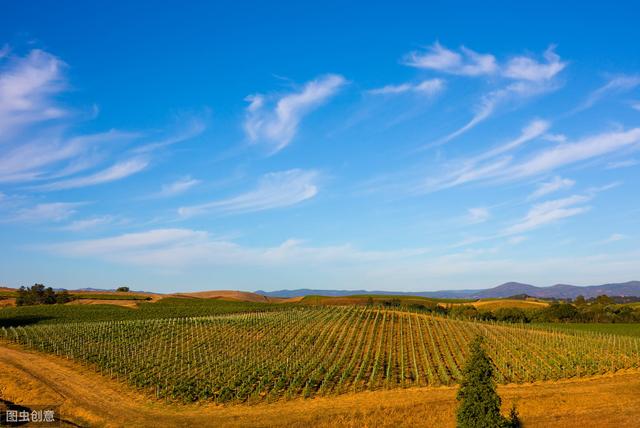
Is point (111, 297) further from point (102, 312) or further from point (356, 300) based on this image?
point (356, 300)

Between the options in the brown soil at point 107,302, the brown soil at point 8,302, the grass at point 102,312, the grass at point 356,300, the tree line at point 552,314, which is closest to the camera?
the grass at point 102,312

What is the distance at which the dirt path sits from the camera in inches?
1234

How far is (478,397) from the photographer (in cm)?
2338

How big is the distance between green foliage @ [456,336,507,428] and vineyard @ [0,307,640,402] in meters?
16.0

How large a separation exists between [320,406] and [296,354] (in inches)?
675

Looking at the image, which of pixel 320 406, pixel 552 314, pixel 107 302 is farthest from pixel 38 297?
pixel 552 314

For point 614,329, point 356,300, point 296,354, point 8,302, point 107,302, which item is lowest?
point 614,329

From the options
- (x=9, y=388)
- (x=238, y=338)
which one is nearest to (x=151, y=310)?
(x=238, y=338)

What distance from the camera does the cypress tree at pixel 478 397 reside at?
2303 centimetres

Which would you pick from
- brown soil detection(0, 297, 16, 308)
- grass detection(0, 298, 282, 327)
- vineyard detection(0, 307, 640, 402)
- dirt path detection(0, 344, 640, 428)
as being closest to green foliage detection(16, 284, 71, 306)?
brown soil detection(0, 297, 16, 308)

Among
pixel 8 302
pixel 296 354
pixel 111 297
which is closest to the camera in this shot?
pixel 296 354

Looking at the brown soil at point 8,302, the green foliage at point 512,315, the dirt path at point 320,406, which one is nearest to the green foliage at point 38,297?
the brown soil at point 8,302

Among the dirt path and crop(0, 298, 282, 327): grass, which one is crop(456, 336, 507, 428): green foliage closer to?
the dirt path

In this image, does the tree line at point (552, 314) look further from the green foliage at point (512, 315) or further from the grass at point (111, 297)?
the grass at point (111, 297)
